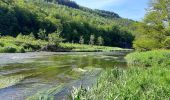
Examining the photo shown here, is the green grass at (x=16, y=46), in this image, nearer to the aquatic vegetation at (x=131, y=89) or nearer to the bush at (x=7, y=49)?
the bush at (x=7, y=49)

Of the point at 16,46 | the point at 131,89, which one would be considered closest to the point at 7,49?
the point at 16,46

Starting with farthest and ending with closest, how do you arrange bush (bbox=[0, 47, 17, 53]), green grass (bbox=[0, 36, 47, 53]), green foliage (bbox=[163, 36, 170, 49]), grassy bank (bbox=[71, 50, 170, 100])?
green grass (bbox=[0, 36, 47, 53]) < bush (bbox=[0, 47, 17, 53]) < green foliage (bbox=[163, 36, 170, 49]) < grassy bank (bbox=[71, 50, 170, 100])

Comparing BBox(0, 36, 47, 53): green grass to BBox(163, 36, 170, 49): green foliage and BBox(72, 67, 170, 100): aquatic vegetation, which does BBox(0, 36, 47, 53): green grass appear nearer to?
BBox(163, 36, 170, 49): green foliage

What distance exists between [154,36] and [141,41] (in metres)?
2.58

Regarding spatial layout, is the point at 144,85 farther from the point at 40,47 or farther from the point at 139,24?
the point at 40,47

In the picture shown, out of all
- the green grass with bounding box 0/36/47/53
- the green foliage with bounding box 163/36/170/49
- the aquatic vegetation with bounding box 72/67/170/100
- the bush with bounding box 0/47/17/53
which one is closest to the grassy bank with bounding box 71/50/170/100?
the aquatic vegetation with bounding box 72/67/170/100

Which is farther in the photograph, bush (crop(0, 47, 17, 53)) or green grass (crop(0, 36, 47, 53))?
green grass (crop(0, 36, 47, 53))

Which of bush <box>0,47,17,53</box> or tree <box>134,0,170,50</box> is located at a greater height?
tree <box>134,0,170,50</box>

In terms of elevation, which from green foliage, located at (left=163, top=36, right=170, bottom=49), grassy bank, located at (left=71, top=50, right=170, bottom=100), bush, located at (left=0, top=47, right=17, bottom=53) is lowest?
bush, located at (left=0, top=47, right=17, bottom=53)

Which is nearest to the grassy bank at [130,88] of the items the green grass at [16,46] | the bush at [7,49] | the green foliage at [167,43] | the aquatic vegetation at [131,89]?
the aquatic vegetation at [131,89]

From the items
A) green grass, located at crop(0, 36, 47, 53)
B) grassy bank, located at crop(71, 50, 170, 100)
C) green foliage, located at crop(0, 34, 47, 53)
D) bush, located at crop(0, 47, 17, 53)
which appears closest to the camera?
grassy bank, located at crop(71, 50, 170, 100)

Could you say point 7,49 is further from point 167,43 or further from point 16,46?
point 167,43

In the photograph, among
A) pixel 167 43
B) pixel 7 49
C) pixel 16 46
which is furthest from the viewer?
pixel 16 46

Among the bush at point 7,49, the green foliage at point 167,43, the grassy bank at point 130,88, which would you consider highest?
the green foliage at point 167,43
